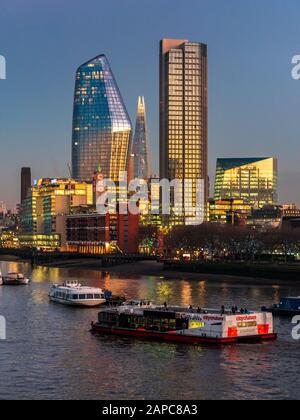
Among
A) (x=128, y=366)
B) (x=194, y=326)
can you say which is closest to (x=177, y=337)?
(x=194, y=326)

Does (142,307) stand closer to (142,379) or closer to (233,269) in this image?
(142,379)

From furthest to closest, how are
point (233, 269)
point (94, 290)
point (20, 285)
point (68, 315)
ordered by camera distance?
point (233, 269) → point (20, 285) → point (94, 290) → point (68, 315)

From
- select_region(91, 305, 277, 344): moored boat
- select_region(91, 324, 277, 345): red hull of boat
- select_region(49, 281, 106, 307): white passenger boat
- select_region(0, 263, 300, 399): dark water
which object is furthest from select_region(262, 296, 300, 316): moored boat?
select_region(49, 281, 106, 307): white passenger boat

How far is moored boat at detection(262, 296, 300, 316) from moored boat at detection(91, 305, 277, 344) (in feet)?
30.2

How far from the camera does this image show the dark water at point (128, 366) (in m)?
31.5

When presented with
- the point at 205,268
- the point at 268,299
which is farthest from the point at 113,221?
the point at 268,299

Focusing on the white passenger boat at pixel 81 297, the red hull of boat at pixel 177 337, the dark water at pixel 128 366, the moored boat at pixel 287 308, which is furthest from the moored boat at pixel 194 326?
the white passenger boat at pixel 81 297

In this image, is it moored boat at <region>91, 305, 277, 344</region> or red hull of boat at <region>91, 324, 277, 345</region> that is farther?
moored boat at <region>91, 305, 277, 344</region>

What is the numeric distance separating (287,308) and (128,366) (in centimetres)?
1916

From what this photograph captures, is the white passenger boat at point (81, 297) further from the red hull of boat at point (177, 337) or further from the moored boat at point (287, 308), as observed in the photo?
the red hull of boat at point (177, 337)

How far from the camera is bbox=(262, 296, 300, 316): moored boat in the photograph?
52.3 m

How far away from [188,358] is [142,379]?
4645mm

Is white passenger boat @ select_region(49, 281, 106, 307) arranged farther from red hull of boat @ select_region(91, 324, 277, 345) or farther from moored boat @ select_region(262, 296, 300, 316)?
red hull of boat @ select_region(91, 324, 277, 345)

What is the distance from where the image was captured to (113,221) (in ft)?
525
